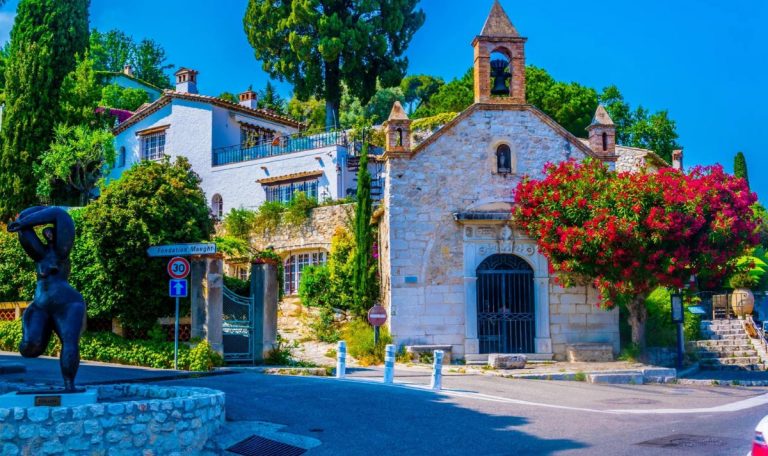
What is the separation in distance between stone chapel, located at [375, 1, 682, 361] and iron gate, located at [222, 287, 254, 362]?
4215 mm

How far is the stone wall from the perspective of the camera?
102ft

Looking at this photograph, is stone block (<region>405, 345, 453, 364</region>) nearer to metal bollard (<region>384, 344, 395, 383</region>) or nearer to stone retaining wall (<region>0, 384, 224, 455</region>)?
metal bollard (<region>384, 344, 395, 383</region>)

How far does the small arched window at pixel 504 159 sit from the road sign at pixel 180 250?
28.8ft

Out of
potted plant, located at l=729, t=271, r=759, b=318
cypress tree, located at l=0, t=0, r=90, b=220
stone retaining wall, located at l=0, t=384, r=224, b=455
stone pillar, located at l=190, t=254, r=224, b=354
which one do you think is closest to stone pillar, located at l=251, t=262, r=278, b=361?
stone pillar, located at l=190, t=254, r=224, b=354

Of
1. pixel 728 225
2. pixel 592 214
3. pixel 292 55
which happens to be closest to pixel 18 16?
pixel 292 55

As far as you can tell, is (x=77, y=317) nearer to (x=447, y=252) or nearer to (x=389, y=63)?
(x=447, y=252)

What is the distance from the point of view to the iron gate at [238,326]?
2047 cm

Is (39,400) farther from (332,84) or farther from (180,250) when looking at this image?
(332,84)

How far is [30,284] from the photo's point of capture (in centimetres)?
2384

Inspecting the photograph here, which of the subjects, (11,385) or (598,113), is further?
(598,113)

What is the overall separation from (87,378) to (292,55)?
30.5m

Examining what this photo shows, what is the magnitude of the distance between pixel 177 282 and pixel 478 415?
8.12 meters

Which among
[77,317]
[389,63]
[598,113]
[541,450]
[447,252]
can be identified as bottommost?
[541,450]

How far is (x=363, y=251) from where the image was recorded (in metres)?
25.9
